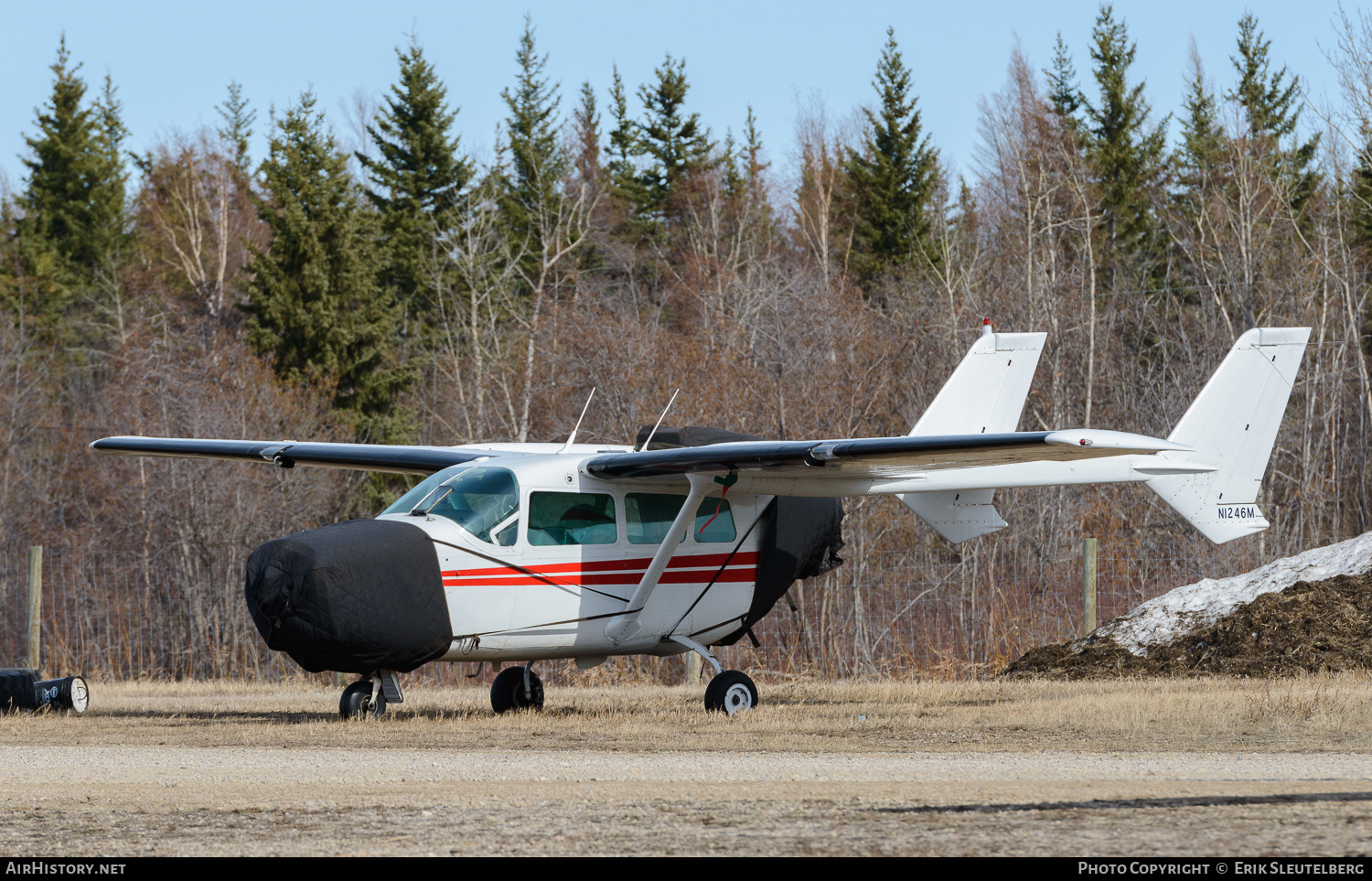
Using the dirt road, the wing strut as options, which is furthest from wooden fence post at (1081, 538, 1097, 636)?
the wing strut

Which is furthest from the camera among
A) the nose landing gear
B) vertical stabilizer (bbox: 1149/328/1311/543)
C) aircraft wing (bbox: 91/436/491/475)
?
aircraft wing (bbox: 91/436/491/475)

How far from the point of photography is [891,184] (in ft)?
164

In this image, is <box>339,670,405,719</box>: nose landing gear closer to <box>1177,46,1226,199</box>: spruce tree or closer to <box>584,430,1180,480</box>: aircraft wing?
<box>584,430,1180,480</box>: aircraft wing

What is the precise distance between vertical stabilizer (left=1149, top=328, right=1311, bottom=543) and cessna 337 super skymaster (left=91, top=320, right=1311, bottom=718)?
2cm

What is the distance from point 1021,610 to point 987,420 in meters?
5.79

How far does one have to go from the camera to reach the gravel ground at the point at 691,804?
19.2 ft

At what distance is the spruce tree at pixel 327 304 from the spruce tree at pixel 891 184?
1752 centimetres

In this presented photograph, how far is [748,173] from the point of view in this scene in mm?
56594

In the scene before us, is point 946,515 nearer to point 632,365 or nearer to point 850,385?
point 850,385

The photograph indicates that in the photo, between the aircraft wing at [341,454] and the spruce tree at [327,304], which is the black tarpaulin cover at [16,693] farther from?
the spruce tree at [327,304]

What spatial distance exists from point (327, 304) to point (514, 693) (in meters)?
26.6

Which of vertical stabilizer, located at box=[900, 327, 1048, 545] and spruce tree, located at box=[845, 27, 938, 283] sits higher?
spruce tree, located at box=[845, 27, 938, 283]

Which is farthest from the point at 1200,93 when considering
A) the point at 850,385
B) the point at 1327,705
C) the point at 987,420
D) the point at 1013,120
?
the point at 1327,705

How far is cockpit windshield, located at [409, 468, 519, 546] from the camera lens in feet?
43.2
